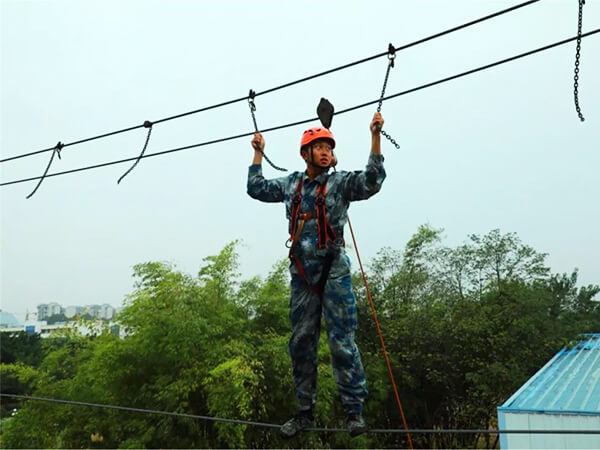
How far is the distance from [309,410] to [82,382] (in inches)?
410

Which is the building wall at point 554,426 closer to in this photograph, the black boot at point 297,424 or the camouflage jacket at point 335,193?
the black boot at point 297,424

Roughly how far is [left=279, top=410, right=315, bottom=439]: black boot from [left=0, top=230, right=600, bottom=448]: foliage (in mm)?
7648

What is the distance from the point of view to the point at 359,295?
1425cm

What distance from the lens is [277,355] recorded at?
11.1m

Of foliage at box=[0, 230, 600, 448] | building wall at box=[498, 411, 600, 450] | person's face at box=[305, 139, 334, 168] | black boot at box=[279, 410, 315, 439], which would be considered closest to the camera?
black boot at box=[279, 410, 315, 439]


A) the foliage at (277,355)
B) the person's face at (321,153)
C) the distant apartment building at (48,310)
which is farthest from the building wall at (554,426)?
the distant apartment building at (48,310)

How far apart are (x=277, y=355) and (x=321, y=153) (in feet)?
29.7

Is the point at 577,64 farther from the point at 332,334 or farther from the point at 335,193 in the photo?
the point at 332,334

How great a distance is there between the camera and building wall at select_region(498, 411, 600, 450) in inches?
279

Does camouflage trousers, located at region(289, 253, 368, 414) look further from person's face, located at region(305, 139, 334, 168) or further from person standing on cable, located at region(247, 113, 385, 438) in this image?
person's face, located at region(305, 139, 334, 168)

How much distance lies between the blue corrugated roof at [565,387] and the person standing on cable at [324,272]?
6.05 m

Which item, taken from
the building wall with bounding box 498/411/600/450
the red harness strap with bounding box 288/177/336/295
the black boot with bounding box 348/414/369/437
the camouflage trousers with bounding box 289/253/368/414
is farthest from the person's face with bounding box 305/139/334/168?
the building wall with bounding box 498/411/600/450

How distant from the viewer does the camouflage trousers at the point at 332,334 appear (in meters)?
2.39

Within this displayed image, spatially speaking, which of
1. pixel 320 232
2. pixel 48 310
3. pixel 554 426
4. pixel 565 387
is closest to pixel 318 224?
pixel 320 232
